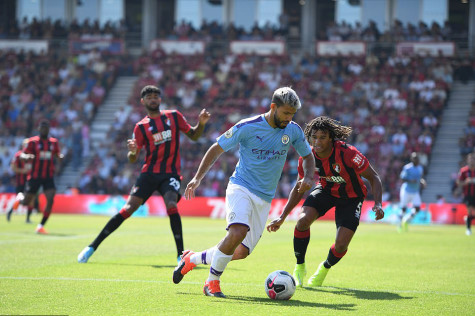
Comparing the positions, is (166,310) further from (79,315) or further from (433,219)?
(433,219)

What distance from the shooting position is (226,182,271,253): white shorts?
7559 mm

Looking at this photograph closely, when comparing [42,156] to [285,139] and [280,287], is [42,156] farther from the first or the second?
[280,287]

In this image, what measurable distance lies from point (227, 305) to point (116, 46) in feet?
108

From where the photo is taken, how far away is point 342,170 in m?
8.91

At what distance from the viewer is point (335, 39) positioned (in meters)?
36.2

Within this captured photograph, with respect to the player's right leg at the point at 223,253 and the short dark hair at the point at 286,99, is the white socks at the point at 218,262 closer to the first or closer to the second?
the player's right leg at the point at 223,253

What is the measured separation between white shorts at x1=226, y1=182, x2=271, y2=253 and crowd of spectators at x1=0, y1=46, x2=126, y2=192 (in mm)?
26145

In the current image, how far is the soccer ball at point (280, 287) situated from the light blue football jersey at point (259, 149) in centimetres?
90

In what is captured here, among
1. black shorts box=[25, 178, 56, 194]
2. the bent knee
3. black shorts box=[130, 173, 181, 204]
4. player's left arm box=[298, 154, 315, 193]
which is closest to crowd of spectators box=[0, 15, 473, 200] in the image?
black shorts box=[25, 178, 56, 194]

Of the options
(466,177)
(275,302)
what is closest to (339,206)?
(275,302)

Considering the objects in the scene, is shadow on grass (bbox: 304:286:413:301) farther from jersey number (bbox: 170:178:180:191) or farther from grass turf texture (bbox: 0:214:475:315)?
jersey number (bbox: 170:178:180:191)

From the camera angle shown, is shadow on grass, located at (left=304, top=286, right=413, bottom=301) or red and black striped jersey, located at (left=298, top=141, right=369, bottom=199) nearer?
shadow on grass, located at (left=304, top=286, right=413, bottom=301)

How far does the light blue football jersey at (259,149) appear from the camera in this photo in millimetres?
7754

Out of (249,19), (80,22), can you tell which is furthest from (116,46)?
(249,19)
